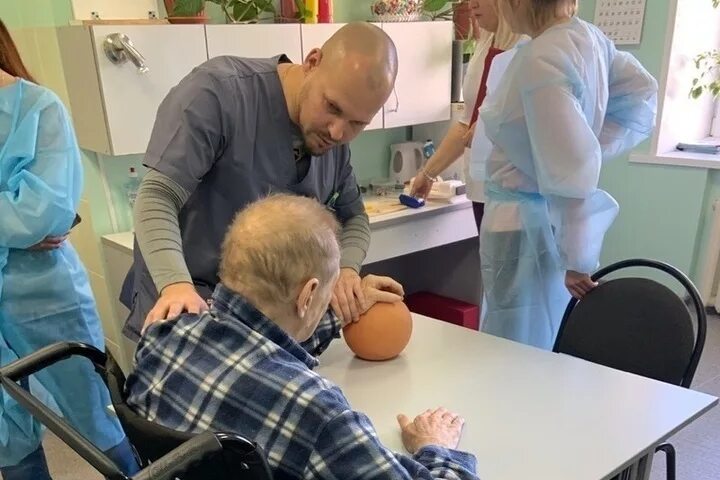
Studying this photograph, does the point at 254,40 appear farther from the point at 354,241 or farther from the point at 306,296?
the point at 306,296

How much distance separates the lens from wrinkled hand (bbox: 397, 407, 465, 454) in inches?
42.9

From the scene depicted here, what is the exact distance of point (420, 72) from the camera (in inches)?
120

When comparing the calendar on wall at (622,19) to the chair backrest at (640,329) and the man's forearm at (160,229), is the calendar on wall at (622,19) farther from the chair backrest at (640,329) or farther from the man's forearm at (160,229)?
the man's forearm at (160,229)

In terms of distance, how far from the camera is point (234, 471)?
811 mm

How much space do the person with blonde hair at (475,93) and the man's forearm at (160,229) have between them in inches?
47.7

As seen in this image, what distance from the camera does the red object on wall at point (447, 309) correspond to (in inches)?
130

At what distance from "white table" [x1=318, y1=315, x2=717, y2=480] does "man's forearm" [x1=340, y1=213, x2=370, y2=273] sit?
8.0 inches

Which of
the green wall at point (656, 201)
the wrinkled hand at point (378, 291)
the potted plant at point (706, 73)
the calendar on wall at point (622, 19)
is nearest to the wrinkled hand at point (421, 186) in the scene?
the wrinkled hand at point (378, 291)

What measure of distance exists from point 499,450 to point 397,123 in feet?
7.10

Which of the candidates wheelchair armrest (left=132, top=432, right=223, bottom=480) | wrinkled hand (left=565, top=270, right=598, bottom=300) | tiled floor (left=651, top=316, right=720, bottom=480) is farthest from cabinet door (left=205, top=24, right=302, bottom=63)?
tiled floor (left=651, top=316, right=720, bottom=480)

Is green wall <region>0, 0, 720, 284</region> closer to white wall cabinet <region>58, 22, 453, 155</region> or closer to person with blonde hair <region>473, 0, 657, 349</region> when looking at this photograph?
white wall cabinet <region>58, 22, 453, 155</region>

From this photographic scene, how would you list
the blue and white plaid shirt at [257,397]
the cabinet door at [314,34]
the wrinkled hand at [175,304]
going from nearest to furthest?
1. the blue and white plaid shirt at [257,397]
2. the wrinkled hand at [175,304]
3. the cabinet door at [314,34]

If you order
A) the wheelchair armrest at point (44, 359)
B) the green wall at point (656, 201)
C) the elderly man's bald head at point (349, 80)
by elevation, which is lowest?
the green wall at point (656, 201)

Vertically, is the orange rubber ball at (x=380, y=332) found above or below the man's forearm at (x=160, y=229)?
below
